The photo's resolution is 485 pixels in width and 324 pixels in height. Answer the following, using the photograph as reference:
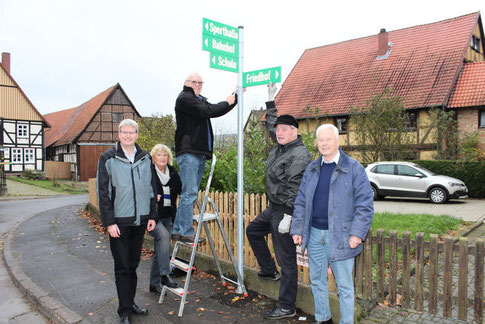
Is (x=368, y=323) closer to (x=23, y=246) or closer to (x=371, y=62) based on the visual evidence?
(x=23, y=246)

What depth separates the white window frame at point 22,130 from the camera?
35.4m

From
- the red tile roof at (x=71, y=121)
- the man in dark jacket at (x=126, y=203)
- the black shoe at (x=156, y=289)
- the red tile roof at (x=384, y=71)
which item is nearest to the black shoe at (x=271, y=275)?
the black shoe at (x=156, y=289)

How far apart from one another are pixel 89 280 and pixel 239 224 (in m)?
2.57

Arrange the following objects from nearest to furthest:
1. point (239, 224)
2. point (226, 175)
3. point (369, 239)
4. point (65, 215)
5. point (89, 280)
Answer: point (369, 239) → point (239, 224) → point (89, 280) → point (226, 175) → point (65, 215)

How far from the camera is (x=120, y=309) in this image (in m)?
4.17

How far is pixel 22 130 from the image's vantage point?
35.6 metres

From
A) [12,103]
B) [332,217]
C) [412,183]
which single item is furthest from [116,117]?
[332,217]

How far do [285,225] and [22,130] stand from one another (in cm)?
3773

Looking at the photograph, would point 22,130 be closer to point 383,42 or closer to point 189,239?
point 383,42

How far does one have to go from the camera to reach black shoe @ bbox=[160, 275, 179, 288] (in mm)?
4598

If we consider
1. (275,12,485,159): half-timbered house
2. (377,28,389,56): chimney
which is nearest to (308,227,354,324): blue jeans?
(275,12,485,159): half-timbered house

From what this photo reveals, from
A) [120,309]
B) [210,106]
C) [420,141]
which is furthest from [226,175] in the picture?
[420,141]

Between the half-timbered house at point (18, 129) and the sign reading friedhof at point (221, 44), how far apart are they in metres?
35.1

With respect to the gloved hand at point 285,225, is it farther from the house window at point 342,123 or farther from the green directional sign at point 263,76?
the house window at point 342,123
